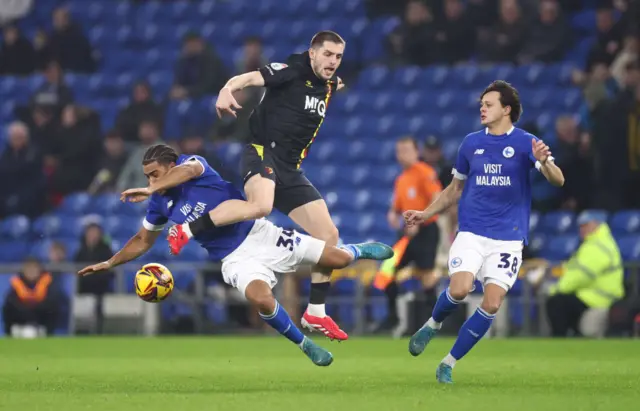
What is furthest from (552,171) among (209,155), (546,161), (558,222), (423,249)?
(209,155)

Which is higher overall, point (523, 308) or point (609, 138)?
point (609, 138)

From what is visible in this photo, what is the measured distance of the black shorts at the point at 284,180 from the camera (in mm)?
10211

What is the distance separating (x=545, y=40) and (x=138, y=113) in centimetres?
618

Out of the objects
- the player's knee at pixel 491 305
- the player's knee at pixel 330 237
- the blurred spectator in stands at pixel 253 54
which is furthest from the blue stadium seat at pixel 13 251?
the player's knee at pixel 491 305

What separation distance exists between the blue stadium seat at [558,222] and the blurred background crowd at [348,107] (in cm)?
2

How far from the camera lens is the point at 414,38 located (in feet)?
66.9

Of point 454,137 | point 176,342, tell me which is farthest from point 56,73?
point 176,342

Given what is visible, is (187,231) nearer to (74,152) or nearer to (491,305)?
(491,305)

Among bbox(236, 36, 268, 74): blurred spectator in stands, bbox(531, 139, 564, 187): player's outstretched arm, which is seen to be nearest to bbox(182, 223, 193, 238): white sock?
bbox(531, 139, 564, 187): player's outstretched arm

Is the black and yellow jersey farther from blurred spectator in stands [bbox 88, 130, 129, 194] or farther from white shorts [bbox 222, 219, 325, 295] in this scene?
blurred spectator in stands [bbox 88, 130, 129, 194]

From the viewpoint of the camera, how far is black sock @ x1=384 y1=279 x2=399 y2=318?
52.2 ft

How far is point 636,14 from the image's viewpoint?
732 inches

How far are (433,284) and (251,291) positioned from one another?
697cm

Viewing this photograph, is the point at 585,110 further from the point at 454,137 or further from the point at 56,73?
the point at 56,73
